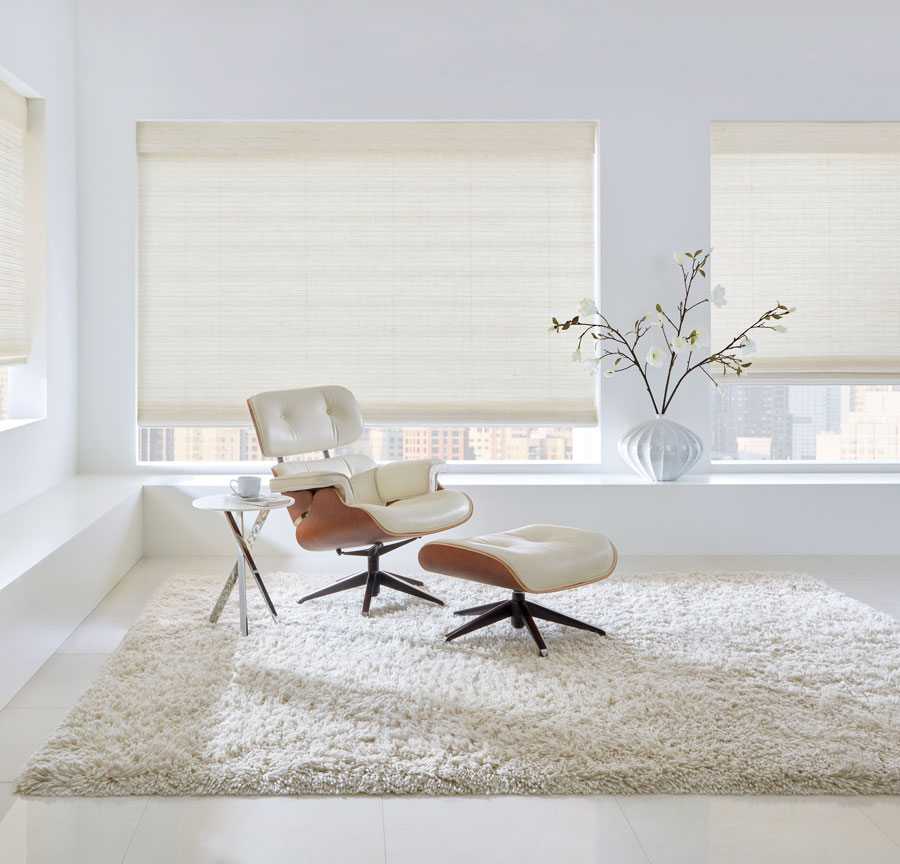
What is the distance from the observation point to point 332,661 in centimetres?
323

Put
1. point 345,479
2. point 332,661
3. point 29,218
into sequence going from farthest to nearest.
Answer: point 29,218 < point 345,479 < point 332,661

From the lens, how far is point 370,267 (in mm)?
5375

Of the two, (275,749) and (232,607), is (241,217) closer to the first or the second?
(232,607)

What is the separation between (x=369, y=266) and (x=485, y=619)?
256 cm

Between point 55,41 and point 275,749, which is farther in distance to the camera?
point 55,41

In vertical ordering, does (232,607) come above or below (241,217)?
below

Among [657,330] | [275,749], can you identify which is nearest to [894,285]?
[657,330]

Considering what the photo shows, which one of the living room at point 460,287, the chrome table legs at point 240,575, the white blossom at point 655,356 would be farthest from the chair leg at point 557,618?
the white blossom at point 655,356

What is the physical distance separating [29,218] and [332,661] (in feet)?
9.58

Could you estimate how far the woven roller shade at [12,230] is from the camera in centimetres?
443

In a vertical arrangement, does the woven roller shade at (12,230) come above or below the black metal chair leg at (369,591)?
above

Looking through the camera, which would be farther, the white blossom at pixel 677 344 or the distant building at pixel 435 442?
the distant building at pixel 435 442

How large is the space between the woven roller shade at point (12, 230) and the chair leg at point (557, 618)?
2.68 metres

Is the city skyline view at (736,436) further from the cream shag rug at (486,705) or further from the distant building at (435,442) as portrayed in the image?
the cream shag rug at (486,705)
